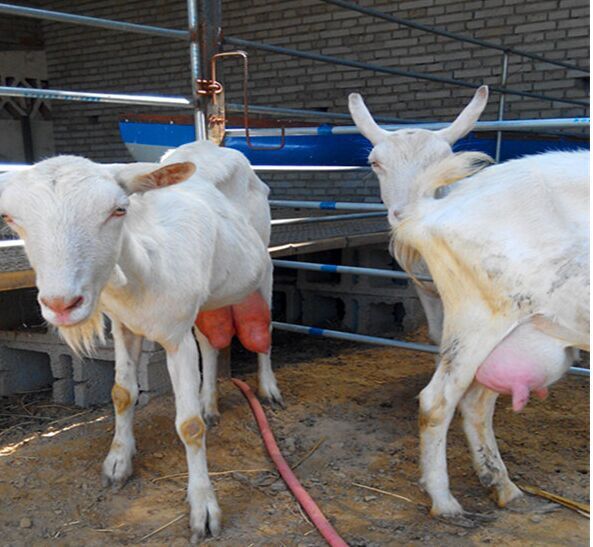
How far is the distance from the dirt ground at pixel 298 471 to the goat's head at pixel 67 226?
109 cm

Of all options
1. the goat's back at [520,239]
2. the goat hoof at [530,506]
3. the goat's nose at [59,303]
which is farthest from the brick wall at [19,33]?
the goat hoof at [530,506]

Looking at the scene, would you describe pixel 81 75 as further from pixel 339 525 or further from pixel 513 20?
pixel 339 525

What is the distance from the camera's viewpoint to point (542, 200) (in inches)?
90.7

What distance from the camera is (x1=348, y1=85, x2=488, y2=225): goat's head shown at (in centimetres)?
329

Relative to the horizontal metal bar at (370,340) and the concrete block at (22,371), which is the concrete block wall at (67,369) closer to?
the concrete block at (22,371)

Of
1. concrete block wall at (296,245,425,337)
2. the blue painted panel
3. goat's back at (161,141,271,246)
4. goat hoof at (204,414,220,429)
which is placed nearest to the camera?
goat's back at (161,141,271,246)

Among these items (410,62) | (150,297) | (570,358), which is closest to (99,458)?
(150,297)

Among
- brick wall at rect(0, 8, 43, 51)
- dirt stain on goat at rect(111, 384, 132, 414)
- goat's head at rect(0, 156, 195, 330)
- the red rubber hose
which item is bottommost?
the red rubber hose

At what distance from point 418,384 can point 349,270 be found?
857 millimetres

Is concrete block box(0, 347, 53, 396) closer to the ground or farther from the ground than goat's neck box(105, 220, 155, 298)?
closer to the ground

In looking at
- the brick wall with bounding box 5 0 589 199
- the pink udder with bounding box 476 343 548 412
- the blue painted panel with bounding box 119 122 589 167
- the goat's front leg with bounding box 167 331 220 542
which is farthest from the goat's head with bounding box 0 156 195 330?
the brick wall with bounding box 5 0 589 199

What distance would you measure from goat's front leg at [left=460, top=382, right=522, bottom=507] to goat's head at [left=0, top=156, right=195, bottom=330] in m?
1.59

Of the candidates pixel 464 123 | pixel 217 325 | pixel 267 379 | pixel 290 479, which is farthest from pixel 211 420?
pixel 464 123

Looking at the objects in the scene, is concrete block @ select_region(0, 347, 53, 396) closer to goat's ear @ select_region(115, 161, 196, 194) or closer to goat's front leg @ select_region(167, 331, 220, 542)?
goat's front leg @ select_region(167, 331, 220, 542)
